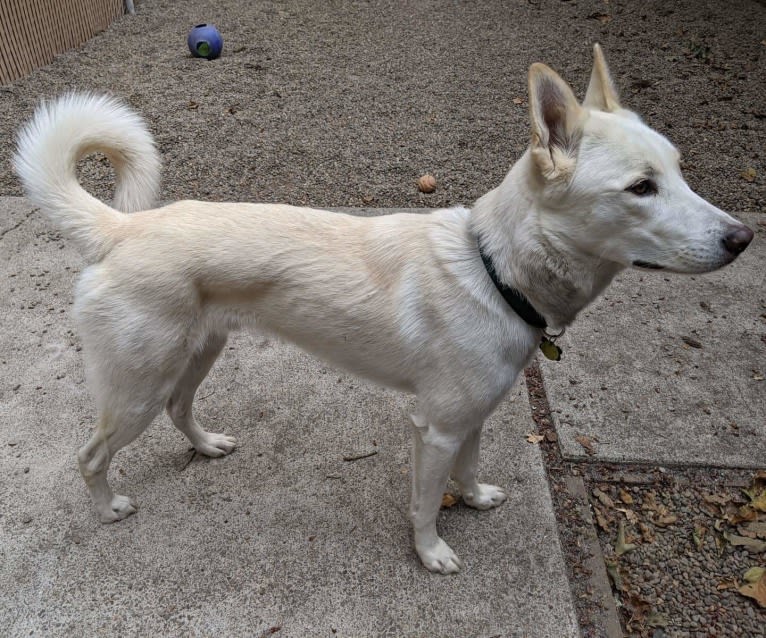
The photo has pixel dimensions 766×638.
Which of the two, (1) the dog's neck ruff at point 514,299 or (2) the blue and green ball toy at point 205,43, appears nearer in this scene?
(1) the dog's neck ruff at point 514,299

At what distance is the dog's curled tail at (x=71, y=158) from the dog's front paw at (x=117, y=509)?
39.3 inches

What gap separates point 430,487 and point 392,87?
5120 millimetres

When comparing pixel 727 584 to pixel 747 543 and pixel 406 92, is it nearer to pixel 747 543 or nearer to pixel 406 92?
pixel 747 543

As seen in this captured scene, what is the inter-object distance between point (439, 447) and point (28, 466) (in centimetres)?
183

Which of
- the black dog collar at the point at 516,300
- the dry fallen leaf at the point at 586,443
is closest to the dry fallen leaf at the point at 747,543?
the dry fallen leaf at the point at 586,443

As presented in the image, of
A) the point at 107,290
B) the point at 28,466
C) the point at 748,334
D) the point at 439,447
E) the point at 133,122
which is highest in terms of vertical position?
the point at 133,122

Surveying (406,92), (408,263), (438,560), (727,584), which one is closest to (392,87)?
(406,92)

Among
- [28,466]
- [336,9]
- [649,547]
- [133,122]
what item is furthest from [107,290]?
[336,9]

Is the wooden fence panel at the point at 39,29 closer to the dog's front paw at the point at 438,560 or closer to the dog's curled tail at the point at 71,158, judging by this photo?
the dog's curled tail at the point at 71,158

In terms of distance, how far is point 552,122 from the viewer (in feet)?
5.87

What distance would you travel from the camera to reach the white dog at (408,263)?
1.73 metres

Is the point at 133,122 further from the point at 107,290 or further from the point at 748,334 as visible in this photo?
the point at 748,334

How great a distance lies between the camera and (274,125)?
18.0 ft

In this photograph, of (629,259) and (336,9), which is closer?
(629,259)
